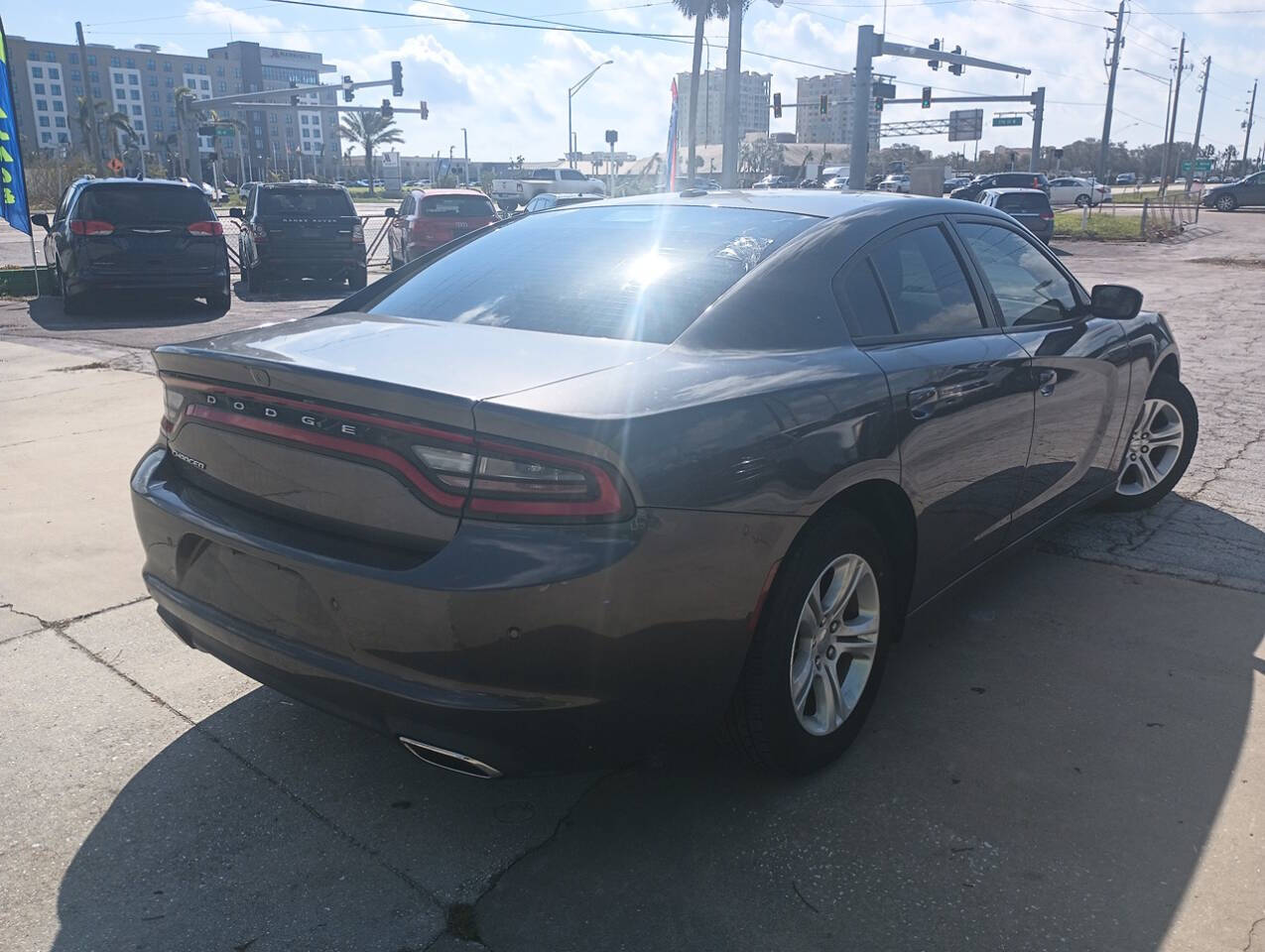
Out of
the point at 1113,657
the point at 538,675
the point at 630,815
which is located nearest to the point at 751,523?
the point at 538,675

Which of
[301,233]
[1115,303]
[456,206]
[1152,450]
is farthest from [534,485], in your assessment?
[456,206]

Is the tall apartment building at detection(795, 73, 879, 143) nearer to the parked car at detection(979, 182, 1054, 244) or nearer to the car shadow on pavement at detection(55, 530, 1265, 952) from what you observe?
the parked car at detection(979, 182, 1054, 244)

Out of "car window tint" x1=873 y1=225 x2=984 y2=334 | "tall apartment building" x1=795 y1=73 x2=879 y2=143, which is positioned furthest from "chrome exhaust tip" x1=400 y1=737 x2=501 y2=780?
"tall apartment building" x1=795 y1=73 x2=879 y2=143

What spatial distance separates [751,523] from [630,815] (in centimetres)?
91

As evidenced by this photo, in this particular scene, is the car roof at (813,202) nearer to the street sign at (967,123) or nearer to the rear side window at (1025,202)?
the rear side window at (1025,202)

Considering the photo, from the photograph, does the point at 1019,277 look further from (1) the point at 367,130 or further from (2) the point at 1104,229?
(1) the point at 367,130

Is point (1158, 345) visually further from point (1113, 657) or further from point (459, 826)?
point (459, 826)

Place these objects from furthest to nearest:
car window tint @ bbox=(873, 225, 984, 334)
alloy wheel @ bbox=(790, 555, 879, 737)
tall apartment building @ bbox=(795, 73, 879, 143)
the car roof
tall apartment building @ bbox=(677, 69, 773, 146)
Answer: tall apartment building @ bbox=(795, 73, 879, 143) < tall apartment building @ bbox=(677, 69, 773, 146) < the car roof < car window tint @ bbox=(873, 225, 984, 334) < alloy wheel @ bbox=(790, 555, 879, 737)

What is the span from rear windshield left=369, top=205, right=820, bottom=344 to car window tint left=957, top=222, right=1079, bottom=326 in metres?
0.98

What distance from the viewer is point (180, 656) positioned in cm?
373

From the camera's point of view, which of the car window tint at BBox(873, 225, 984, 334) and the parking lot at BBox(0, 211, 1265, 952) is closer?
the parking lot at BBox(0, 211, 1265, 952)

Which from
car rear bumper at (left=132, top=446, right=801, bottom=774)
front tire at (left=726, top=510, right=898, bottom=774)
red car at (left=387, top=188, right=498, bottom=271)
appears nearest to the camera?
car rear bumper at (left=132, top=446, right=801, bottom=774)

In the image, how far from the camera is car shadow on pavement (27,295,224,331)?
42.5ft

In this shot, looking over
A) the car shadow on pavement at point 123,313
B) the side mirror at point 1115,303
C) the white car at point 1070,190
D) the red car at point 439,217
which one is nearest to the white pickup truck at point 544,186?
the red car at point 439,217
